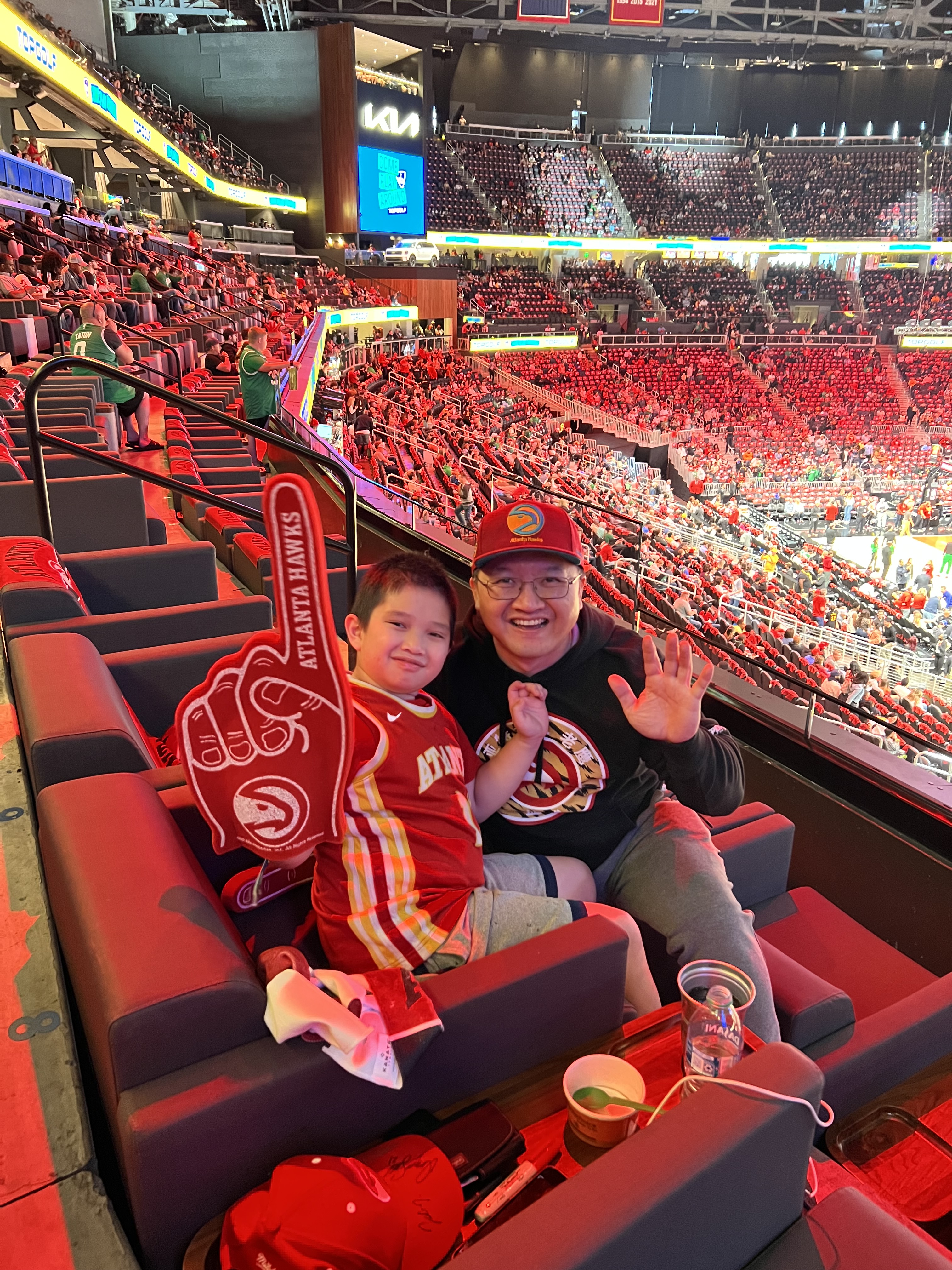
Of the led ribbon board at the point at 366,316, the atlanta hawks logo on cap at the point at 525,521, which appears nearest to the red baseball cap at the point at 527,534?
Answer: the atlanta hawks logo on cap at the point at 525,521

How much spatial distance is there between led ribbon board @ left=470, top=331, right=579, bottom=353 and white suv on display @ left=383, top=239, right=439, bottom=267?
8.87ft

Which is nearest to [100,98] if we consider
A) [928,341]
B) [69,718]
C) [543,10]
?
[69,718]

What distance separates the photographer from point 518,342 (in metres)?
28.2

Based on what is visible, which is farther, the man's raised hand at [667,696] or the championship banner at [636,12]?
the championship banner at [636,12]

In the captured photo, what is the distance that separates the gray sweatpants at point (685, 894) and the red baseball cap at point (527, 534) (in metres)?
0.67

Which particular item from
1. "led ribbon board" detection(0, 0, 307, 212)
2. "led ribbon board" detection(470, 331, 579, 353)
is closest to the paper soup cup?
"led ribbon board" detection(0, 0, 307, 212)

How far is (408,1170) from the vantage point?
123 cm

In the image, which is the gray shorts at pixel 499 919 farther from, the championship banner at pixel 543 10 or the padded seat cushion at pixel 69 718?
the championship banner at pixel 543 10

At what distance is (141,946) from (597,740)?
1.07 m

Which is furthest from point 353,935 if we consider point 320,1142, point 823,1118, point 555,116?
point 555,116

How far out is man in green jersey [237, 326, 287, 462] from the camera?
6.01 meters

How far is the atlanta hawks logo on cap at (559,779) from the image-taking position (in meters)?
1.92

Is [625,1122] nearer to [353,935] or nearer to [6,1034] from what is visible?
[353,935]

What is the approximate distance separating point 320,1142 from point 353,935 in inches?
12.7
